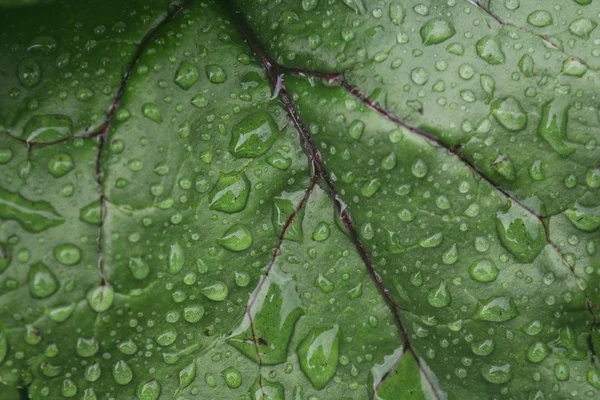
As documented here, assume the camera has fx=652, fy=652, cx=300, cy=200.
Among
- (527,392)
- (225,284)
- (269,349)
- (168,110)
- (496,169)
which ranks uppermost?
(168,110)

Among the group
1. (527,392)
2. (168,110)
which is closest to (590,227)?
(527,392)

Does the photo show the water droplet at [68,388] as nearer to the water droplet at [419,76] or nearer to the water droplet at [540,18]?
the water droplet at [419,76]

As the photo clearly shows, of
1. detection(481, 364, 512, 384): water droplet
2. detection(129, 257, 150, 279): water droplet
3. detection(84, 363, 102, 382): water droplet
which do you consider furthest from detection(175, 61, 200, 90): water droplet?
detection(481, 364, 512, 384): water droplet

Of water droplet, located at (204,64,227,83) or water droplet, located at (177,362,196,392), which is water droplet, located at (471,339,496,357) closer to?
water droplet, located at (177,362,196,392)

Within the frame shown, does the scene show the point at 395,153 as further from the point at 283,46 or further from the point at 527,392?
the point at 527,392

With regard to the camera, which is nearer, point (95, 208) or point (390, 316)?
point (95, 208)

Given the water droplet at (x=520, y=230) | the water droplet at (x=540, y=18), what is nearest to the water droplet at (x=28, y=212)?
the water droplet at (x=520, y=230)

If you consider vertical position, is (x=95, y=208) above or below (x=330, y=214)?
above
